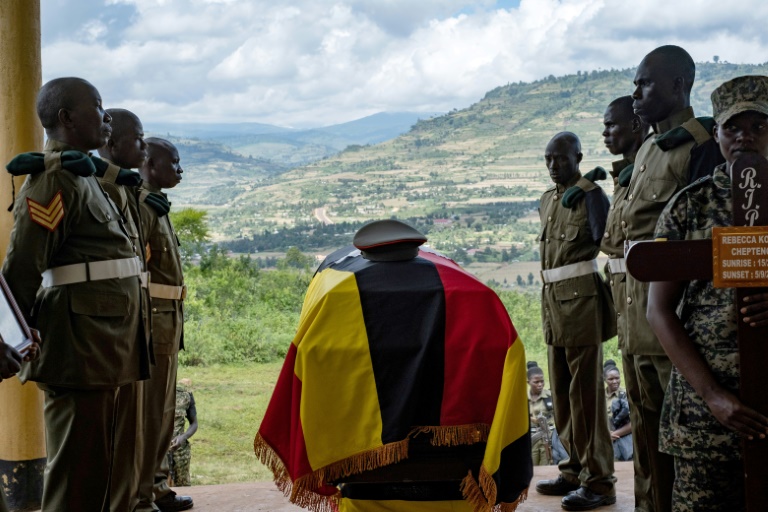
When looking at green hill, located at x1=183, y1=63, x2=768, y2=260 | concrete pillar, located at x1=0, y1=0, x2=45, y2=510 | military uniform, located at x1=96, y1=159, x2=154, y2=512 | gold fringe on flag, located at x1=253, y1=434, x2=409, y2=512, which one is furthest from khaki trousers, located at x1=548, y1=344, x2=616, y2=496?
green hill, located at x1=183, y1=63, x2=768, y2=260

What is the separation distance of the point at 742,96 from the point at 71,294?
6.67 feet

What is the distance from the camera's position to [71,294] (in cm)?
268

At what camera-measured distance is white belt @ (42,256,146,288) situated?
268 cm

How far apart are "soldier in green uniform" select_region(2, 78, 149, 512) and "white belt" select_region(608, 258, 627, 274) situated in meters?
1.78

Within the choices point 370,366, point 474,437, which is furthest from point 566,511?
point 370,366

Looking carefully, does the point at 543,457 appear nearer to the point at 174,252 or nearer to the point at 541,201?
the point at 541,201

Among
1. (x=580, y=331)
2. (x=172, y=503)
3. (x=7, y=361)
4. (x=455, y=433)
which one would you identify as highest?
(x=7, y=361)

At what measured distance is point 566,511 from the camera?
11.8 ft

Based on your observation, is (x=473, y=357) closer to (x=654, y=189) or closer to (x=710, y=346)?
(x=710, y=346)

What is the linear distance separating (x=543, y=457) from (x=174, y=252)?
284cm

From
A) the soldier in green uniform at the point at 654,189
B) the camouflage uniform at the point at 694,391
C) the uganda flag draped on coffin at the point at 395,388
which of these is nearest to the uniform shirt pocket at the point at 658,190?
the soldier in green uniform at the point at 654,189

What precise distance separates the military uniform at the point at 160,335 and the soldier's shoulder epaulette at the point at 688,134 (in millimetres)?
2123

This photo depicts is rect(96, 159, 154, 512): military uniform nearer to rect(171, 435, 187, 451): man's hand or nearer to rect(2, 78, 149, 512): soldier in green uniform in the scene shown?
rect(2, 78, 149, 512): soldier in green uniform

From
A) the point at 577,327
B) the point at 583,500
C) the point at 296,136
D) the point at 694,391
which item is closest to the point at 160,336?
the point at 577,327
